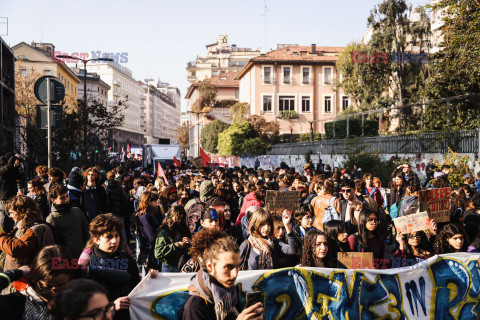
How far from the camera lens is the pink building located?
60.7 m

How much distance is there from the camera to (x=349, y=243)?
6762 mm

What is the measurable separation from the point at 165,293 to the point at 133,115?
5832 inches

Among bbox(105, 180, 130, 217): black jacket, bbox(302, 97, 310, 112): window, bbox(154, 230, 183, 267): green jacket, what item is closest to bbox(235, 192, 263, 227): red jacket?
bbox(105, 180, 130, 217): black jacket

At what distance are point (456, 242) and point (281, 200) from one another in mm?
2887

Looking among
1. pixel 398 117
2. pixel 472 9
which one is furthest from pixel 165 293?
pixel 398 117

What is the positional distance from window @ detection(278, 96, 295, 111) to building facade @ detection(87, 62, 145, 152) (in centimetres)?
6087

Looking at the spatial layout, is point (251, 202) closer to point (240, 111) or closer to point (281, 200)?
point (281, 200)

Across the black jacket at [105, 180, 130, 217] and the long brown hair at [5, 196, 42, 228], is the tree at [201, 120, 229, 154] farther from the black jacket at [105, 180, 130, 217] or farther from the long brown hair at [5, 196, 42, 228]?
the long brown hair at [5, 196, 42, 228]

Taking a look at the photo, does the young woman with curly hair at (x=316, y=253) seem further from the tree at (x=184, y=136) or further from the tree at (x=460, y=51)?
the tree at (x=184, y=136)

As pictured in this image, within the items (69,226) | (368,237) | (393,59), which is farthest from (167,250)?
(393,59)

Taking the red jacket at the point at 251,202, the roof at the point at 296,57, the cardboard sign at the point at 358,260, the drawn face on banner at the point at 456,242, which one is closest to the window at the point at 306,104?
the roof at the point at 296,57

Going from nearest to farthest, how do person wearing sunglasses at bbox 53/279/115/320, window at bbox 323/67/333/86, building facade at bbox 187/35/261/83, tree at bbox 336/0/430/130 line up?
person wearing sunglasses at bbox 53/279/115/320
tree at bbox 336/0/430/130
window at bbox 323/67/333/86
building facade at bbox 187/35/261/83

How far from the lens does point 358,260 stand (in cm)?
560

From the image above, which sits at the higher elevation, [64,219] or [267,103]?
[267,103]
